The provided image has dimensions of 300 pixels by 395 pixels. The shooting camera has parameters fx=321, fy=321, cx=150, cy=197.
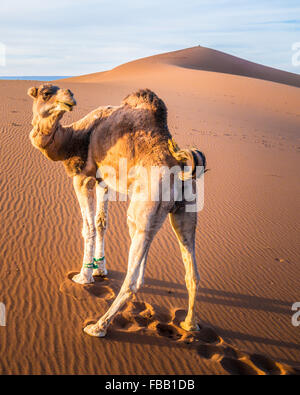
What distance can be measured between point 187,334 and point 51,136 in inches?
124

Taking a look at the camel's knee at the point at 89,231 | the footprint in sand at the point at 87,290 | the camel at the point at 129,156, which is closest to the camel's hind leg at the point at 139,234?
the camel at the point at 129,156

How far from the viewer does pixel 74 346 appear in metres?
3.87

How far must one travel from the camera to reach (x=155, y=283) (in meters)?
5.47

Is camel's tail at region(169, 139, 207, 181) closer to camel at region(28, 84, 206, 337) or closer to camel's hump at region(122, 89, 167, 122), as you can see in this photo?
camel at region(28, 84, 206, 337)

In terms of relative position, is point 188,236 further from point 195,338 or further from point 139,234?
point 195,338

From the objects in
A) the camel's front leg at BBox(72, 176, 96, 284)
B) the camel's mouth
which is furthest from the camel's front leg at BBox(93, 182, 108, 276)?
the camel's mouth

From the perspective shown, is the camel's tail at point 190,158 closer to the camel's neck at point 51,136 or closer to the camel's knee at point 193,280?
the camel's knee at point 193,280

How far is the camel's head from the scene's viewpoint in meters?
3.63

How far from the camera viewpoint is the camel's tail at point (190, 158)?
3262 mm

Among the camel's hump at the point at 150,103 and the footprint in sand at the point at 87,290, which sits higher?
the camel's hump at the point at 150,103

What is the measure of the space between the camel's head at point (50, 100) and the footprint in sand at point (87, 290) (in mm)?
2562

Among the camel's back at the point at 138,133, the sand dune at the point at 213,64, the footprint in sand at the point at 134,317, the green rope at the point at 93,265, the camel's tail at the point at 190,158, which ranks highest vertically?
the sand dune at the point at 213,64

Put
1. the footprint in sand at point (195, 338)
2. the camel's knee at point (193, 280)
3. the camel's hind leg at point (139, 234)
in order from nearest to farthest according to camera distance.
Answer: the camel's hind leg at point (139, 234) → the footprint in sand at point (195, 338) → the camel's knee at point (193, 280)

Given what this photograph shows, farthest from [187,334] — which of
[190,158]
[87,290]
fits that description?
[190,158]
